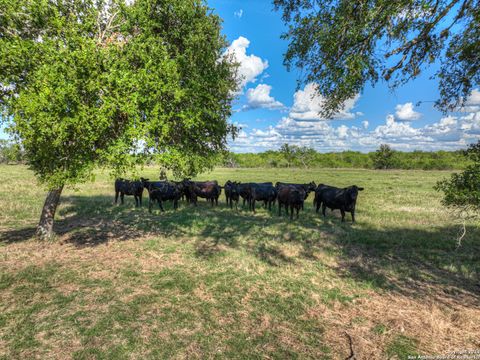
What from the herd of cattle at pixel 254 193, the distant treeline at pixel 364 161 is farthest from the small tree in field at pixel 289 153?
the herd of cattle at pixel 254 193

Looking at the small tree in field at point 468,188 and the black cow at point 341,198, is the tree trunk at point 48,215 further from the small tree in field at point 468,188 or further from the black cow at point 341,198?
the black cow at point 341,198

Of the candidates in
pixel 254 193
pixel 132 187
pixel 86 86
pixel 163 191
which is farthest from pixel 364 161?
pixel 86 86

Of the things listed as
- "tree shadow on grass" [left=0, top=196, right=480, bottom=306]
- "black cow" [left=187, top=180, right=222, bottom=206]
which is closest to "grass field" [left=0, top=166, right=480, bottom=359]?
"tree shadow on grass" [left=0, top=196, right=480, bottom=306]

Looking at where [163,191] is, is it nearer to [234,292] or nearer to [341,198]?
[341,198]

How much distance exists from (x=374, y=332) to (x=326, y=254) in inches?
190

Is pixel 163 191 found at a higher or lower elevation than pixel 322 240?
higher

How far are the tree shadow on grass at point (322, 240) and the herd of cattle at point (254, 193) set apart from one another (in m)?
1.15

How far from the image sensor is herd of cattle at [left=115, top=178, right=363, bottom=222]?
16984 mm

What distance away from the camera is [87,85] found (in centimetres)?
786

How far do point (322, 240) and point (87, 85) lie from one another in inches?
437

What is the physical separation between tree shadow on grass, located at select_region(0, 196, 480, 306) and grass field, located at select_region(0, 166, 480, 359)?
66mm

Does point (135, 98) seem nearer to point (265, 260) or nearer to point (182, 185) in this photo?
point (265, 260)

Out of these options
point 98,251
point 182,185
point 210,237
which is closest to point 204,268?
point 210,237

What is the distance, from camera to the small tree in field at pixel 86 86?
759 centimetres
